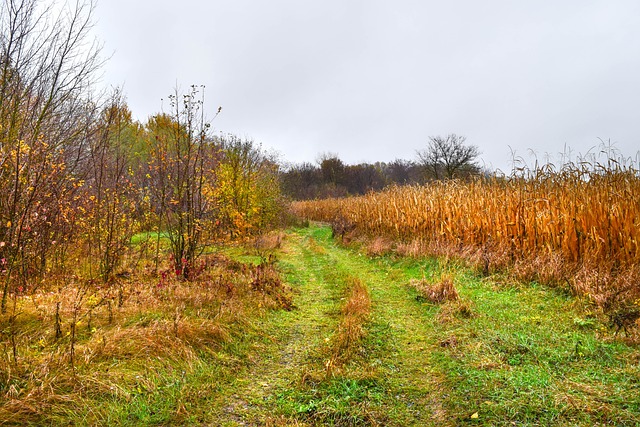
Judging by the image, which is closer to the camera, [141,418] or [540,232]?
[141,418]

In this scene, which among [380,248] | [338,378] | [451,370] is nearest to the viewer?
[338,378]

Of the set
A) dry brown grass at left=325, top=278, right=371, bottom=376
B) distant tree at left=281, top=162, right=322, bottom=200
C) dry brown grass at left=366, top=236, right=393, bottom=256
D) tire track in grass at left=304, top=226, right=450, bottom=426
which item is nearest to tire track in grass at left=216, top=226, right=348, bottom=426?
dry brown grass at left=325, top=278, right=371, bottom=376

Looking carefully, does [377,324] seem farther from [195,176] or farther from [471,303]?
[195,176]

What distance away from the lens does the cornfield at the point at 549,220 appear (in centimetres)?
562

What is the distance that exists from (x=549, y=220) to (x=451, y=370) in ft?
15.1

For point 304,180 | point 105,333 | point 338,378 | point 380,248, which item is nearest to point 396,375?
point 338,378

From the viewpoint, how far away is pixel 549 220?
22.4 ft

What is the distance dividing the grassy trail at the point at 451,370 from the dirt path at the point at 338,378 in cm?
1

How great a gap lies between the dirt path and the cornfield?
2747 mm

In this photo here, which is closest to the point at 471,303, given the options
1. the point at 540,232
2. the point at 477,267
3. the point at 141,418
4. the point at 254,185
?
the point at 477,267

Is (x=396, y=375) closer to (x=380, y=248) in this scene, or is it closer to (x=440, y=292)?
(x=440, y=292)

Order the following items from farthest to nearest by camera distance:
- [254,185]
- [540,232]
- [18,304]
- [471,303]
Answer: [254,185] → [540,232] → [471,303] → [18,304]

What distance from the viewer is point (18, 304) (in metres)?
4.71

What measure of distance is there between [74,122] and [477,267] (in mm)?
8830
